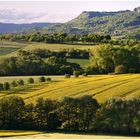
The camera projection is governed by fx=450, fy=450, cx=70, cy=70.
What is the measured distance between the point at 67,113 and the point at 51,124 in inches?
100

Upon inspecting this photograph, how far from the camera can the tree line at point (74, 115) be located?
56.6 metres

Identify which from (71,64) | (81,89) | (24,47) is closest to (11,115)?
(81,89)

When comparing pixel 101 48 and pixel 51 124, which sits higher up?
pixel 101 48

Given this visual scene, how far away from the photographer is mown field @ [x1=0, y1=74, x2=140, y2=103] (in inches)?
2911

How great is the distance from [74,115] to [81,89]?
21.5 meters

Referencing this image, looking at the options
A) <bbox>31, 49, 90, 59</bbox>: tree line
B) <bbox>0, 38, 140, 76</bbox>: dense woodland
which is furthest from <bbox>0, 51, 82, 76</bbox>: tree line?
<bbox>31, 49, 90, 59</bbox>: tree line

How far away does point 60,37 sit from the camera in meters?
185

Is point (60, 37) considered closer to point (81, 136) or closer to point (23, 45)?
point (23, 45)

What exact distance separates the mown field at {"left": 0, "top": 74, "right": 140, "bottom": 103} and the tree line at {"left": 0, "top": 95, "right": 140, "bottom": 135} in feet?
31.6

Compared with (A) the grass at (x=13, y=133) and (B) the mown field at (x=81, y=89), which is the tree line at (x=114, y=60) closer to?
(B) the mown field at (x=81, y=89)

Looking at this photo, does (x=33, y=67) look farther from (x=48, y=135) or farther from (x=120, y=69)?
(x=48, y=135)

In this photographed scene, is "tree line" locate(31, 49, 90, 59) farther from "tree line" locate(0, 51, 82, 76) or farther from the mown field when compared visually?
the mown field

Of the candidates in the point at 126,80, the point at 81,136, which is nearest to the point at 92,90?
the point at 126,80

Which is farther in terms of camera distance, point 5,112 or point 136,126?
point 5,112
